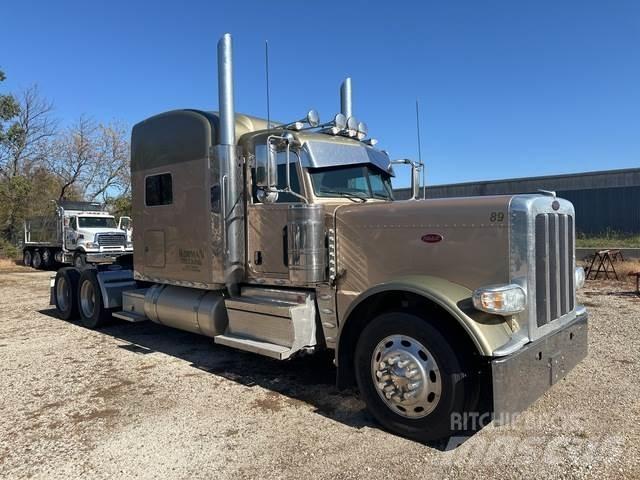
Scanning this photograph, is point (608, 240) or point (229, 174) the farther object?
point (608, 240)

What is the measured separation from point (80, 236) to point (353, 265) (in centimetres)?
1968

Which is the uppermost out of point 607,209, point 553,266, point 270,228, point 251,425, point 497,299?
point 607,209

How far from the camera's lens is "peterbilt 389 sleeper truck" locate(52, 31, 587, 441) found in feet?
11.6

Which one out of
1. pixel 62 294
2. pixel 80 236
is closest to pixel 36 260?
pixel 80 236

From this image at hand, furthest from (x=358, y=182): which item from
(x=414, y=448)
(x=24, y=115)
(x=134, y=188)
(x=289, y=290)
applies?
(x=24, y=115)

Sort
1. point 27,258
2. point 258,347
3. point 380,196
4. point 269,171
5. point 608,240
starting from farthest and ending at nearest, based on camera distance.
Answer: point 27,258 → point 608,240 → point 380,196 → point 258,347 → point 269,171

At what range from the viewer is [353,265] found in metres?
4.47

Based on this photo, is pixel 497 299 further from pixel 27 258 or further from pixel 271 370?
pixel 27 258

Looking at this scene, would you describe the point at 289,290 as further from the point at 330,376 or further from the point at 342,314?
the point at 330,376

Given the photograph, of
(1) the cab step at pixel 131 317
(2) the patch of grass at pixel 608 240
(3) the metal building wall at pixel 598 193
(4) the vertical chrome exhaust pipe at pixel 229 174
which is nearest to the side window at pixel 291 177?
(4) the vertical chrome exhaust pipe at pixel 229 174

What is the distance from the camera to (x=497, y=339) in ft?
11.2

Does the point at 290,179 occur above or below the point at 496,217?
above

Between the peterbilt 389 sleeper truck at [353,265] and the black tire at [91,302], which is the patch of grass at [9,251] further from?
the peterbilt 389 sleeper truck at [353,265]

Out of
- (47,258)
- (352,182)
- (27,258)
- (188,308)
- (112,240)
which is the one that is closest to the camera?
(352,182)
